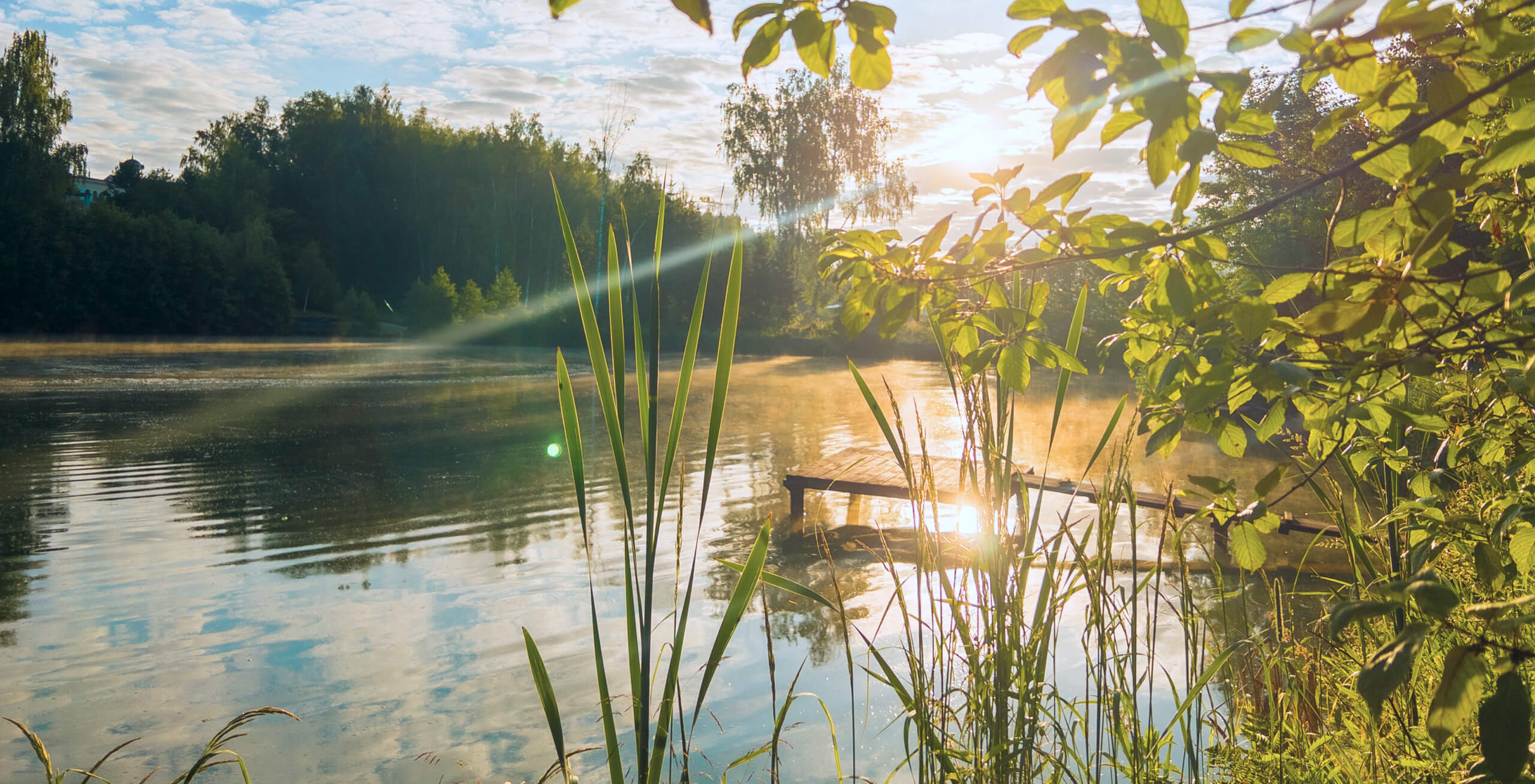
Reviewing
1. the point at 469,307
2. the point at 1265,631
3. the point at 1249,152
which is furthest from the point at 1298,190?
the point at 469,307

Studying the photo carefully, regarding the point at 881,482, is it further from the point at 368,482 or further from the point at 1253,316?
the point at 1253,316

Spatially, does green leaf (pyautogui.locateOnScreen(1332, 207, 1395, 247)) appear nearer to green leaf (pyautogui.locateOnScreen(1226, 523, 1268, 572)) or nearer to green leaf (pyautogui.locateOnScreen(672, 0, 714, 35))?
green leaf (pyautogui.locateOnScreen(1226, 523, 1268, 572))

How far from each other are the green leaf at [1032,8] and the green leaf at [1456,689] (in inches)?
23.5

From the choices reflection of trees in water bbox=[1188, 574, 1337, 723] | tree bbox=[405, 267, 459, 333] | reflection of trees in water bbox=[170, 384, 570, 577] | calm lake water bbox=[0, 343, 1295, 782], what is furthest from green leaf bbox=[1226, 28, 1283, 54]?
tree bbox=[405, 267, 459, 333]

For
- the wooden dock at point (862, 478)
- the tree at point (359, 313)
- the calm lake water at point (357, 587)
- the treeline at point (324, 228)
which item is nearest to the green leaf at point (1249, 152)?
the calm lake water at point (357, 587)

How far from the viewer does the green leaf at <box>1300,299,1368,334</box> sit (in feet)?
2.84

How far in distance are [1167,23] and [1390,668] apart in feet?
1.73

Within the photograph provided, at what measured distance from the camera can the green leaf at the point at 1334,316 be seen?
867 mm

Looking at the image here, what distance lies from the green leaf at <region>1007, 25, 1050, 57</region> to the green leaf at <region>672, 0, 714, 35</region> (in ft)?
1.09

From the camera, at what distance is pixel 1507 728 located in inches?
26.2

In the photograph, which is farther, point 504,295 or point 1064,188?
point 504,295

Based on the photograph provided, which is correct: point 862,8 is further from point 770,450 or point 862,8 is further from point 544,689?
point 770,450

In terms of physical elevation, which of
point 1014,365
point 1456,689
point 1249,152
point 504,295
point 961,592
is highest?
point 504,295

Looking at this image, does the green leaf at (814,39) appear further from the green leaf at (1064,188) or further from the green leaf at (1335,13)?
the green leaf at (1335,13)
